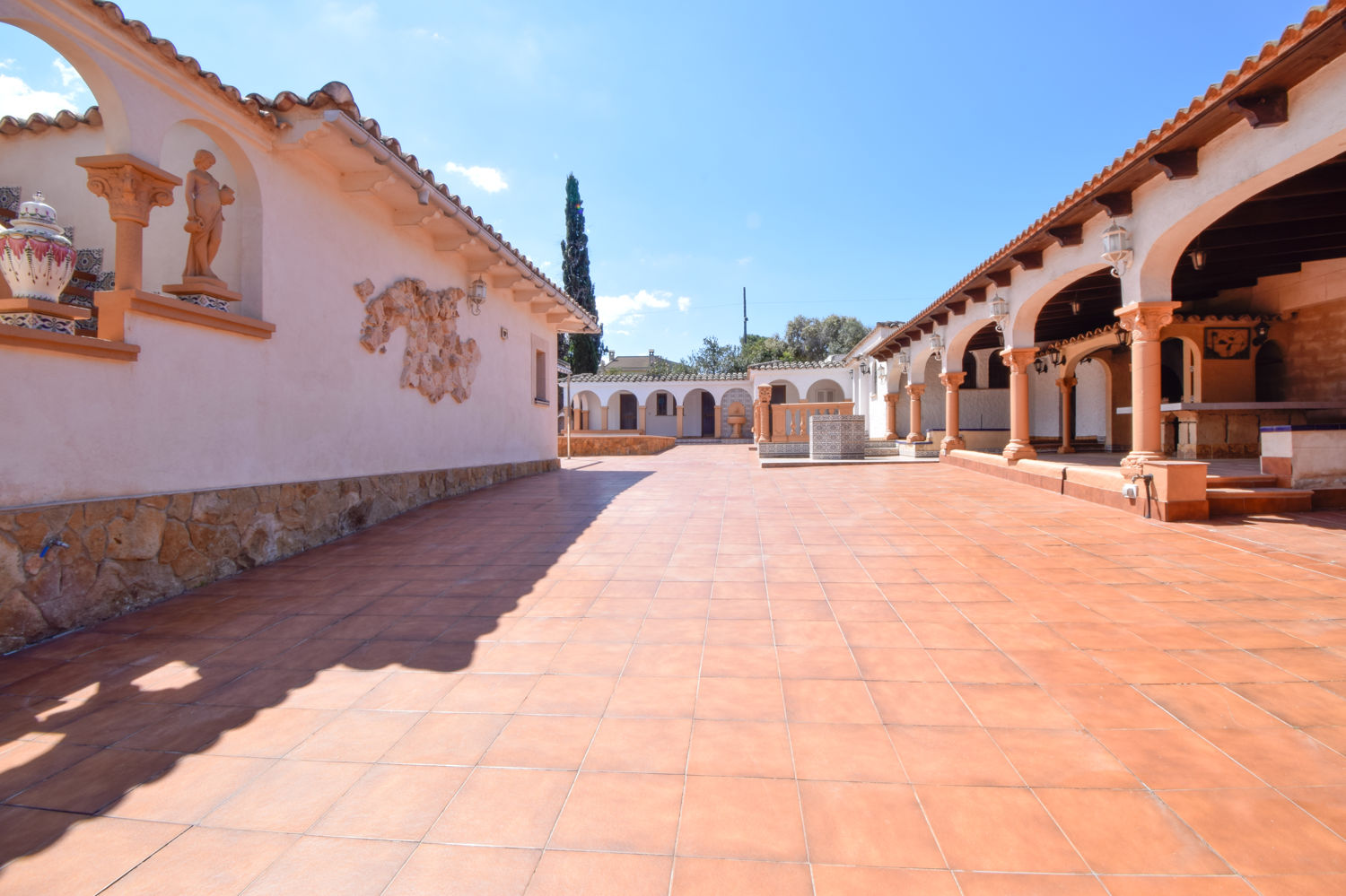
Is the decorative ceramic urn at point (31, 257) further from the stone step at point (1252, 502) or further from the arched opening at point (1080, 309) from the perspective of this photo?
the arched opening at point (1080, 309)

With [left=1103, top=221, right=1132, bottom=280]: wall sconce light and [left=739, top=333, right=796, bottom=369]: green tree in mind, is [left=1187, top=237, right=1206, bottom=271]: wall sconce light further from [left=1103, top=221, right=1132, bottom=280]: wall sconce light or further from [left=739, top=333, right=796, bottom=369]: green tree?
[left=739, top=333, right=796, bottom=369]: green tree

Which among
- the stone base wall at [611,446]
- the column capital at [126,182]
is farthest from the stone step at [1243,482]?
the stone base wall at [611,446]

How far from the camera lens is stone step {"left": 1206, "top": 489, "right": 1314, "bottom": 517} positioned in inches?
240

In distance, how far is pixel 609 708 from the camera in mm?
2523

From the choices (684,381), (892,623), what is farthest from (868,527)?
(684,381)

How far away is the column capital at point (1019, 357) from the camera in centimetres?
984

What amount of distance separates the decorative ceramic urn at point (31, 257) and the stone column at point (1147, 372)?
29.7ft

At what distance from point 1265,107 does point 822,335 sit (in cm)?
4124

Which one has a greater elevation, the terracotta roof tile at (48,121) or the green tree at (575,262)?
the green tree at (575,262)

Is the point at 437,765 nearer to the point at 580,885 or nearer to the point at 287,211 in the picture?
the point at 580,885

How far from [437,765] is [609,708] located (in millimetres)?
681

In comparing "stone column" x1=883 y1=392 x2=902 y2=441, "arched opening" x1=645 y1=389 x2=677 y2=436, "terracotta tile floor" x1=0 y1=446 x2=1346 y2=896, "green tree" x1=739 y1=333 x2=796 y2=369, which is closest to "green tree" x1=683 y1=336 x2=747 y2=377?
"green tree" x1=739 y1=333 x2=796 y2=369

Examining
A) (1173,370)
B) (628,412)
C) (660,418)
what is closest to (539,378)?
(1173,370)

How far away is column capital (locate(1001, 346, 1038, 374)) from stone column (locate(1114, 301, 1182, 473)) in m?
3.10
